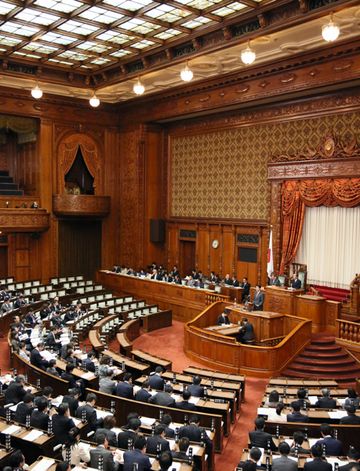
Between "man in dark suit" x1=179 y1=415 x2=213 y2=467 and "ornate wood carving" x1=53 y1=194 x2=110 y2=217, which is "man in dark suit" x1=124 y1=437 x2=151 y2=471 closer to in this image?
"man in dark suit" x1=179 y1=415 x2=213 y2=467

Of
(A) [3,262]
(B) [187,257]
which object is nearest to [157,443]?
(B) [187,257]

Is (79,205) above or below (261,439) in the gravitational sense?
above

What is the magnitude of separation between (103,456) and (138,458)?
377mm

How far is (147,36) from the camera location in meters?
13.8

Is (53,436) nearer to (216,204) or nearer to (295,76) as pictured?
(295,76)

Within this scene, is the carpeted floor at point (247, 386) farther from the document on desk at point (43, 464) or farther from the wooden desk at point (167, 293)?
the document on desk at point (43, 464)

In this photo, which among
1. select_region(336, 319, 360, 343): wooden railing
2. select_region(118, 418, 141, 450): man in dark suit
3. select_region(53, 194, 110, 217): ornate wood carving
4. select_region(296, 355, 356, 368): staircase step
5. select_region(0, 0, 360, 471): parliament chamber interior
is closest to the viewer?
select_region(118, 418, 141, 450): man in dark suit

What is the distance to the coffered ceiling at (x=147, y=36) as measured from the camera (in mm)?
11438

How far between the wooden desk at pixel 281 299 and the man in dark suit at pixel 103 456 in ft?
25.3

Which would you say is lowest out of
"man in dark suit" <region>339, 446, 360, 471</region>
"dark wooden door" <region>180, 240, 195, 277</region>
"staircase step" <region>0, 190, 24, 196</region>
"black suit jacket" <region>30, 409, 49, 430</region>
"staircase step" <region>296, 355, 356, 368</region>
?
"staircase step" <region>296, 355, 356, 368</region>

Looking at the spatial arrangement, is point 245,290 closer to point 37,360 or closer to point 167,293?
Answer: point 167,293

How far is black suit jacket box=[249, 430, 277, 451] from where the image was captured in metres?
6.05

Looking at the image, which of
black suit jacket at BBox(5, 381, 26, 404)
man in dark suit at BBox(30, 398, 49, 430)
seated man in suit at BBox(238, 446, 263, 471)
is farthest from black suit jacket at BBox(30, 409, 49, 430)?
seated man in suit at BBox(238, 446, 263, 471)

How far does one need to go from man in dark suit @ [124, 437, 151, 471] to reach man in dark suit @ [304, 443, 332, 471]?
1.68 meters
